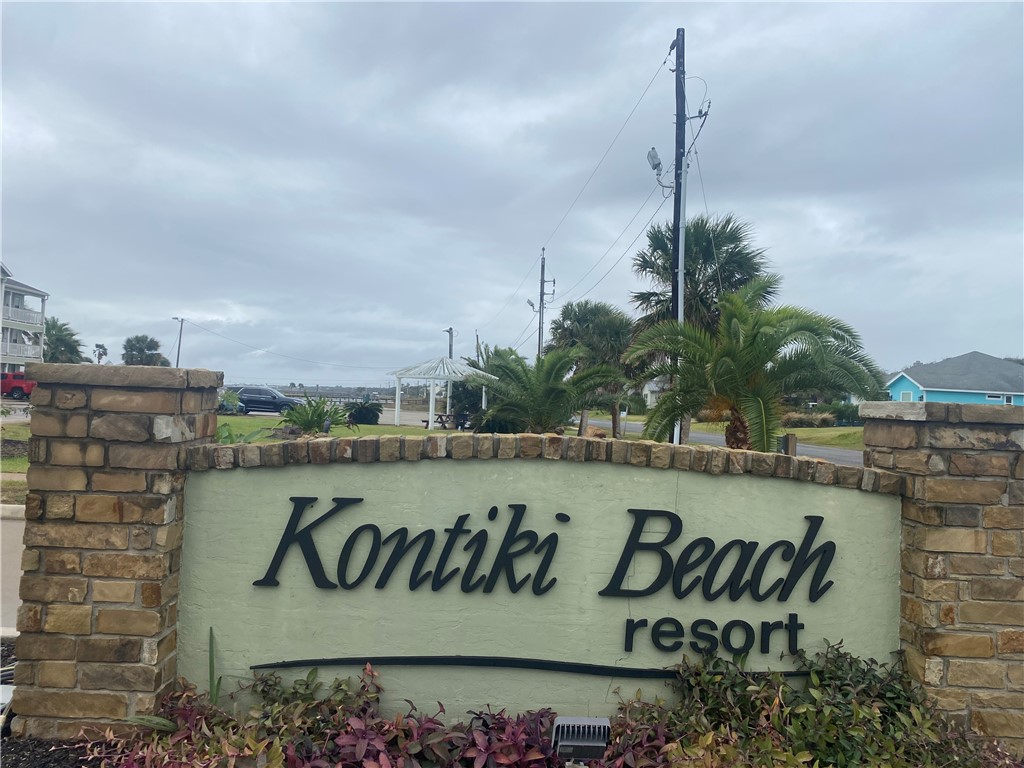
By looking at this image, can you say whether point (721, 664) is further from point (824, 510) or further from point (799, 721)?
point (824, 510)

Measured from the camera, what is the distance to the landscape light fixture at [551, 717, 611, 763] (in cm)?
350

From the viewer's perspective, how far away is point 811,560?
4.14 m

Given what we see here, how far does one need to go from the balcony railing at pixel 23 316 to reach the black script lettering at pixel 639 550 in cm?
4669

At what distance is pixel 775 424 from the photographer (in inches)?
341

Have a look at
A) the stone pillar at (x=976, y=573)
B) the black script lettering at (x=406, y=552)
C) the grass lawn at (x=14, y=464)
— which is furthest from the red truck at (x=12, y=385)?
the stone pillar at (x=976, y=573)

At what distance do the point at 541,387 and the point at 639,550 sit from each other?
13.0 metres

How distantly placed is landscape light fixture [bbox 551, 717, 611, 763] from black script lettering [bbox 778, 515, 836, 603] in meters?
1.39

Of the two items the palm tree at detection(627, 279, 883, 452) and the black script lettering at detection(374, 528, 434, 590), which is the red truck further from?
the black script lettering at detection(374, 528, 434, 590)

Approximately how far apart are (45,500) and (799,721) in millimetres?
4256

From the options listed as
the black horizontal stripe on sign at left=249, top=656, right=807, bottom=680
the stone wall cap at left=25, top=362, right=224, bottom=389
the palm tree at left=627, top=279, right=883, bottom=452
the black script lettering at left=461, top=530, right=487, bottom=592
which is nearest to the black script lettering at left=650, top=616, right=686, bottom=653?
the black horizontal stripe on sign at left=249, top=656, right=807, bottom=680

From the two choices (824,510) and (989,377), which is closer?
(824,510)

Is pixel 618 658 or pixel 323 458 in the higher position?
pixel 323 458

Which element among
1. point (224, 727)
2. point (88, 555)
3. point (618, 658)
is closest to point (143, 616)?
point (88, 555)

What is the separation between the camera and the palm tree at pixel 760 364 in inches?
345
